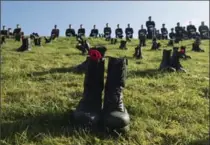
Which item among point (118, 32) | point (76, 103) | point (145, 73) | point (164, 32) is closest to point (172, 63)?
point (145, 73)

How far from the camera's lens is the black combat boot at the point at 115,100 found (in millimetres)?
5160

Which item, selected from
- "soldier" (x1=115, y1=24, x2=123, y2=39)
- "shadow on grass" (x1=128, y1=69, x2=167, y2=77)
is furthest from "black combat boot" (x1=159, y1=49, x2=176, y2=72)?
"soldier" (x1=115, y1=24, x2=123, y2=39)

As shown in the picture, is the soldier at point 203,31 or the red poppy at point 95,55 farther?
the soldier at point 203,31

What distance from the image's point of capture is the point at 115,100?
5.43 metres

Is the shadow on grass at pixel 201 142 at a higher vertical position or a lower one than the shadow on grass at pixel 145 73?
lower

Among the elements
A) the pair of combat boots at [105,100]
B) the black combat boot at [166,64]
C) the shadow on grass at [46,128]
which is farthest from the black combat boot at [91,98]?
the black combat boot at [166,64]

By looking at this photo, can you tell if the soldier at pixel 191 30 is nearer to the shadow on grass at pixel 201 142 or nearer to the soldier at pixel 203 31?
the soldier at pixel 203 31

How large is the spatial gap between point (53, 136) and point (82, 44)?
11535 millimetres

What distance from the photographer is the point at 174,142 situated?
5340 mm

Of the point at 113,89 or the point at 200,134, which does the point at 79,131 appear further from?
the point at 200,134

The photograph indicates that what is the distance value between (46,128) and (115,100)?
0.93 meters

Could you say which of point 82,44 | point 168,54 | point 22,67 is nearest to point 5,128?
point 22,67

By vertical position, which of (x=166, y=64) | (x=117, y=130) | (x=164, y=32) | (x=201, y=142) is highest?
(x=164, y=32)

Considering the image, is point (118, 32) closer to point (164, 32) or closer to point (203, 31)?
point (164, 32)
